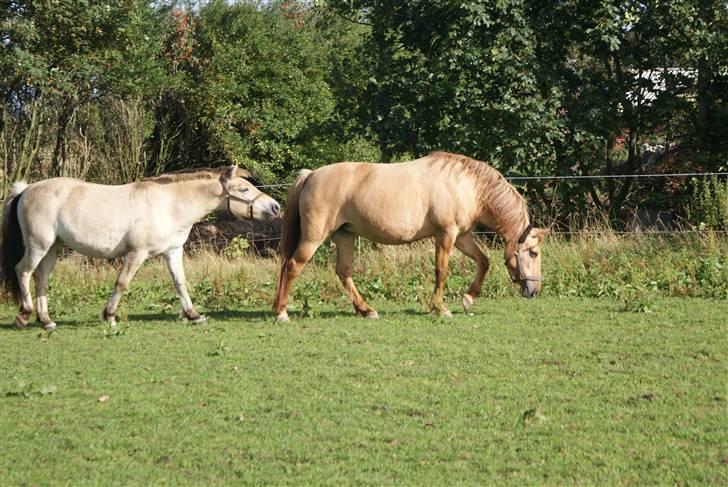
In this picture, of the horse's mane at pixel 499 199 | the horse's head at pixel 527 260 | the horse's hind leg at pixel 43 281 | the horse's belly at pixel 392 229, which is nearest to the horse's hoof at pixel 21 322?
the horse's hind leg at pixel 43 281

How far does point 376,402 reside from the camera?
6.50m

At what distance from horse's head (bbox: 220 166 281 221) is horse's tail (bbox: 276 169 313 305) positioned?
8.5 inches

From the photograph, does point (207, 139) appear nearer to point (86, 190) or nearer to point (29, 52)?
point (29, 52)

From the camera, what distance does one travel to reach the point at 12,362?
27.5 ft

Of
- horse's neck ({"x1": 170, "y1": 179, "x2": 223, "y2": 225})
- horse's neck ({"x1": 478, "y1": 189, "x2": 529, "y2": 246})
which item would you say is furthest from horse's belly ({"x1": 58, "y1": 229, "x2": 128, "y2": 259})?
horse's neck ({"x1": 478, "y1": 189, "x2": 529, "y2": 246})

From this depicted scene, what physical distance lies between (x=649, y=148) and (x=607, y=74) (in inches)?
128

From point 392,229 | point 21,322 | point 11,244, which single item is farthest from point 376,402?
point 11,244

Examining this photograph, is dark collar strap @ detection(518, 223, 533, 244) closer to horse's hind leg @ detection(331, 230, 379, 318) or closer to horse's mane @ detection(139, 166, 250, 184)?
horse's hind leg @ detection(331, 230, 379, 318)

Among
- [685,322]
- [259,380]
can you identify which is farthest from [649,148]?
[259,380]

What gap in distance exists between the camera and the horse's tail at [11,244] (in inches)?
409

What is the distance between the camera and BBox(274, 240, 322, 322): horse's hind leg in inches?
407

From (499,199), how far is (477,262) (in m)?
0.81

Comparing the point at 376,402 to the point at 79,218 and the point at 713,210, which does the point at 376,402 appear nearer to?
the point at 79,218

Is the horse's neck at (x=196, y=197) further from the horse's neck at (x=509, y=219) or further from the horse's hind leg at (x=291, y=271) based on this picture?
the horse's neck at (x=509, y=219)
